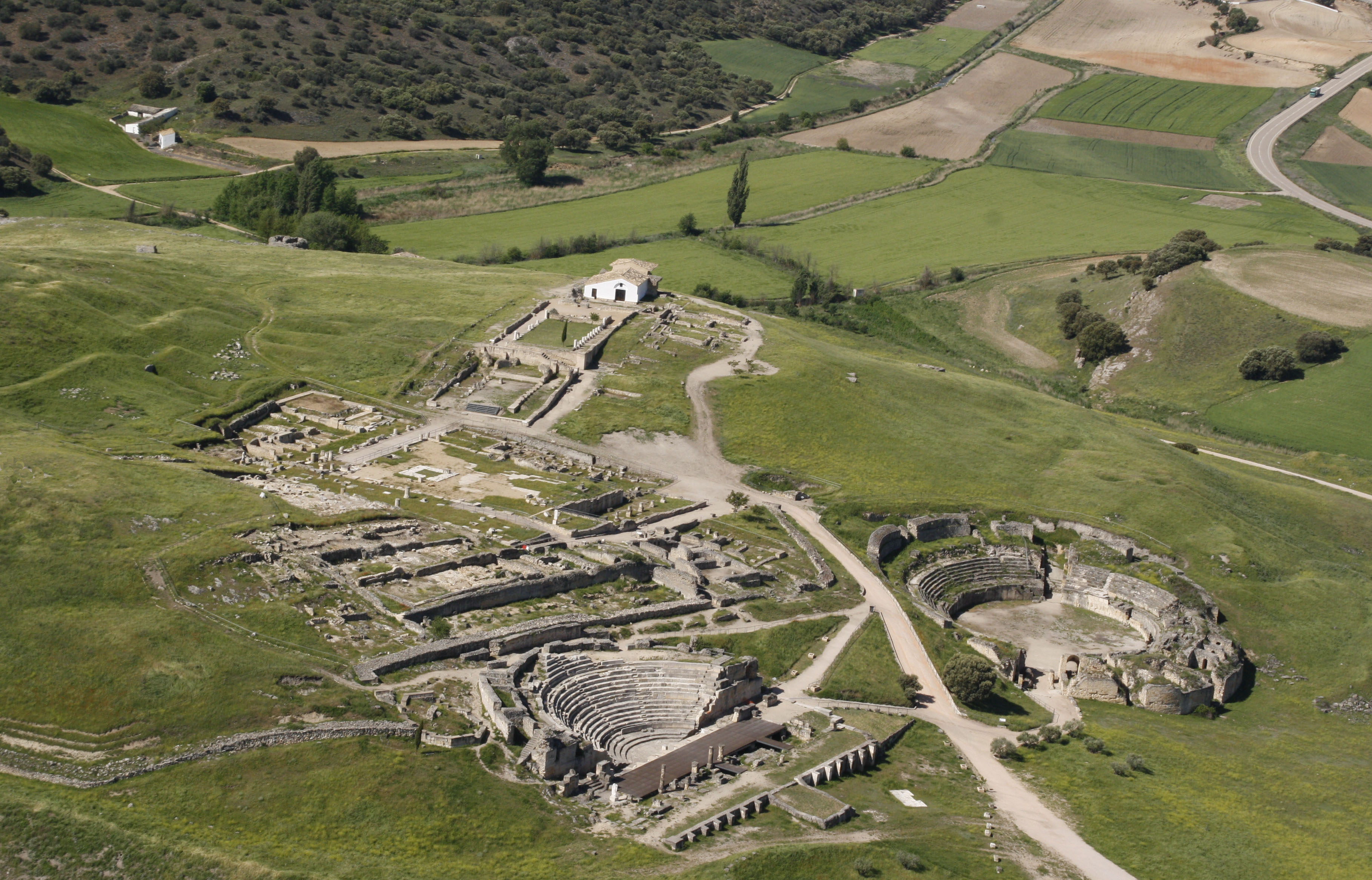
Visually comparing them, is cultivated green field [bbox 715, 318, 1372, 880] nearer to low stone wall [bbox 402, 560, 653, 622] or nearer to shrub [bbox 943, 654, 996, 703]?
shrub [bbox 943, 654, 996, 703]

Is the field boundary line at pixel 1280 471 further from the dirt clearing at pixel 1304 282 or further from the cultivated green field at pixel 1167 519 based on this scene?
the dirt clearing at pixel 1304 282

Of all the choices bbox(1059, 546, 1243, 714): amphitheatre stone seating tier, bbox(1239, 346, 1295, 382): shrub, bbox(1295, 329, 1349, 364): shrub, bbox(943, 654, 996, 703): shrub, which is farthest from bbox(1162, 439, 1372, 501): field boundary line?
bbox(943, 654, 996, 703): shrub

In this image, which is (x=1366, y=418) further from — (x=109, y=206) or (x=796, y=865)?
(x=109, y=206)

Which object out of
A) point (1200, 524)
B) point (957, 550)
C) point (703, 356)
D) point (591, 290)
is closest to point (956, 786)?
point (957, 550)

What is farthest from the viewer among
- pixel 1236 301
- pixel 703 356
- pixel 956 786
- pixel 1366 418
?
pixel 1236 301

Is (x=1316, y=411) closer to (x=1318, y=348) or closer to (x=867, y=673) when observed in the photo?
(x=1318, y=348)
